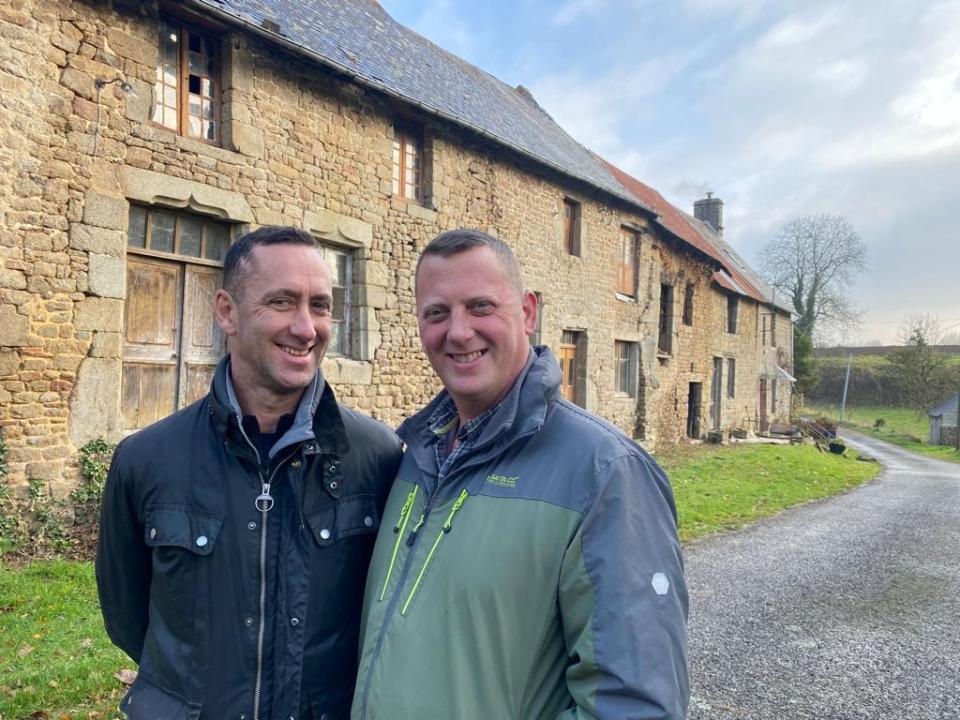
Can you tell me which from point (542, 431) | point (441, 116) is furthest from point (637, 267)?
point (542, 431)

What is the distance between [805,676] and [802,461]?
13.4 meters

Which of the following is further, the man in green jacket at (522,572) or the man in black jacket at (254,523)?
the man in black jacket at (254,523)

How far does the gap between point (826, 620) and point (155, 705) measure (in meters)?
5.11

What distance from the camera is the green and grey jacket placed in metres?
1.36

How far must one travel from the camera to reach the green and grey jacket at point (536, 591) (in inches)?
53.7

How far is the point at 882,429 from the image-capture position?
120ft

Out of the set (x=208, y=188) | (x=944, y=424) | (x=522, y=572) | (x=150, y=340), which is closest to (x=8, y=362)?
(x=150, y=340)

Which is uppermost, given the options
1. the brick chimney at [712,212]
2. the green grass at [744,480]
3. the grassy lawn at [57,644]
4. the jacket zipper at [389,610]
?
the brick chimney at [712,212]

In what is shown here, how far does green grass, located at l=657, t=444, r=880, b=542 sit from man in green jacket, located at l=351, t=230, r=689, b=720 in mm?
5974

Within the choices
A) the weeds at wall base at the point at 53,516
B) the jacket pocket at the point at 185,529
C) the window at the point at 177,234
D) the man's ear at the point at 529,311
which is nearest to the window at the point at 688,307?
the window at the point at 177,234

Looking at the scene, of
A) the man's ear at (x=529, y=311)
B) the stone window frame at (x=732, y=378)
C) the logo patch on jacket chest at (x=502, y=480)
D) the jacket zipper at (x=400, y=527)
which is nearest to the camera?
the logo patch on jacket chest at (x=502, y=480)

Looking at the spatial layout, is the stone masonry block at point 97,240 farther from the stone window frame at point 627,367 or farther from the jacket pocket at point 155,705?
the stone window frame at point 627,367

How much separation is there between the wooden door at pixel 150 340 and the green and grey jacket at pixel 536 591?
5.95m

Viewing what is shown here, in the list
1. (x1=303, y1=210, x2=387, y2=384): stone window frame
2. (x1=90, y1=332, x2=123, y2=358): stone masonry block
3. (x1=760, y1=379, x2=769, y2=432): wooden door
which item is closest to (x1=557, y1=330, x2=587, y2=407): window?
(x1=303, y1=210, x2=387, y2=384): stone window frame
